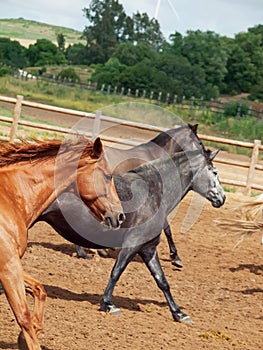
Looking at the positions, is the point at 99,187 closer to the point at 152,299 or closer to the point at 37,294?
the point at 37,294

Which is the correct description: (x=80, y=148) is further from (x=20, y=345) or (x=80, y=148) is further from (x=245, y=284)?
(x=245, y=284)

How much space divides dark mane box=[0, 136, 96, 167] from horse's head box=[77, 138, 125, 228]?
0.06 metres

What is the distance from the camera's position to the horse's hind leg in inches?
181

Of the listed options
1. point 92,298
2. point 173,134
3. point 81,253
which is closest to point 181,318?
point 92,298

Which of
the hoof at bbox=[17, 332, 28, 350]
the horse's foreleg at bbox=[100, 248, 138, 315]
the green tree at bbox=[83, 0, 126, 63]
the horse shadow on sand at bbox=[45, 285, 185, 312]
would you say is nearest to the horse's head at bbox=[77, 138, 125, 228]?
the hoof at bbox=[17, 332, 28, 350]

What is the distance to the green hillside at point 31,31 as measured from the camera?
86938mm

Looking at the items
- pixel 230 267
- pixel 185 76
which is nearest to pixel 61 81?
pixel 185 76

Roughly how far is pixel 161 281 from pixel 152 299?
685 mm

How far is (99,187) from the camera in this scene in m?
5.19

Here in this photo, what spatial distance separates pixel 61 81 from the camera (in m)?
43.6

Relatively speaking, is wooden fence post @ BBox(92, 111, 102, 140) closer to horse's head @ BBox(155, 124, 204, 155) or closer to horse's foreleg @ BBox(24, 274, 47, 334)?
horse's head @ BBox(155, 124, 204, 155)

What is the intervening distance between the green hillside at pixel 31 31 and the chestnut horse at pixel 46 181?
75.0 meters

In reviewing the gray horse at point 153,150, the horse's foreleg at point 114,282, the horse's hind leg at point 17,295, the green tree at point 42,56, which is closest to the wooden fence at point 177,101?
the green tree at point 42,56

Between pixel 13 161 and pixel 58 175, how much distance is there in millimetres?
314
